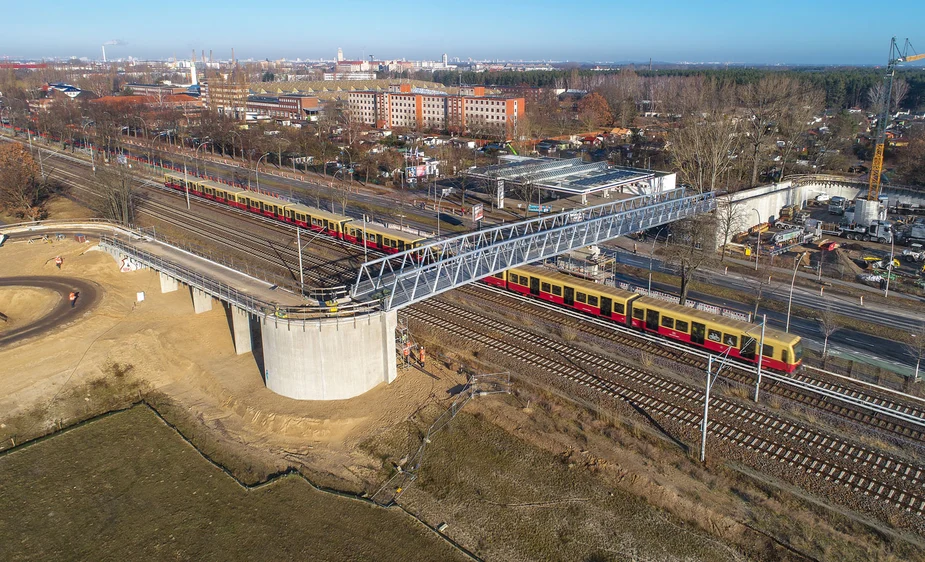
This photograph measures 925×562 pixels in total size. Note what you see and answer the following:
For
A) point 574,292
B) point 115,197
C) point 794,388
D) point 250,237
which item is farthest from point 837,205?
point 115,197

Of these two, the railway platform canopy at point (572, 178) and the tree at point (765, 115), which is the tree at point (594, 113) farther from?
the railway platform canopy at point (572, 178)

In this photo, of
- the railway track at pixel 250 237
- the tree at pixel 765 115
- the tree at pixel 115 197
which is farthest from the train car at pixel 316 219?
the tree at pixel 765 115

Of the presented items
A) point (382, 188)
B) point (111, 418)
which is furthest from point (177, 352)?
point (382, 188)

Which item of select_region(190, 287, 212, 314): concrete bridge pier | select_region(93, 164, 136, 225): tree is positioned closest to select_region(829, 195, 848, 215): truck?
select_region(190, 287, 212, 314): concrete bridge pier

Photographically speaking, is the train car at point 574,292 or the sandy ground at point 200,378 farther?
the train car at point 574,292

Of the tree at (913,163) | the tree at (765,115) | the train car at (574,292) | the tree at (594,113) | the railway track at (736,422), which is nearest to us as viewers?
the railway track at (736,422)

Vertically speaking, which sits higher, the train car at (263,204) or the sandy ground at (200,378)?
the train car at (263,204)

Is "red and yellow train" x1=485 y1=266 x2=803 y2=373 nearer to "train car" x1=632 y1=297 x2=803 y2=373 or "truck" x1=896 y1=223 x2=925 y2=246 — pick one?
"train car" x1=632 y1=297 x2=803 y2=373
